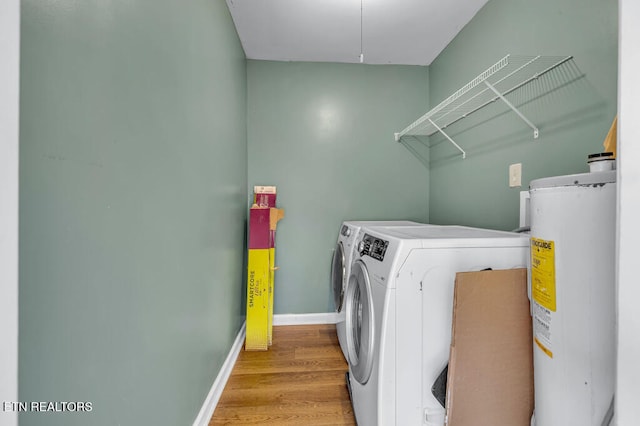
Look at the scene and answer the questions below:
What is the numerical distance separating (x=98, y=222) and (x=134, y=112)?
355 mm

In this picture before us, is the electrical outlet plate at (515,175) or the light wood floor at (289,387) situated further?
the electrical outlet plate at (515,175)

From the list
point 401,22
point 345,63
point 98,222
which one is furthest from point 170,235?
point 345,63

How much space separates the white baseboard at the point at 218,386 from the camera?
4.39 feet

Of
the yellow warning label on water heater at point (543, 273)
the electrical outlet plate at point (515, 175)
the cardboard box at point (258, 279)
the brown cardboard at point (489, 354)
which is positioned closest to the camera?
the yellow warning label on water heater at point (543, 273)

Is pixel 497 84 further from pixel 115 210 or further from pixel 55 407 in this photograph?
pixel 55 407

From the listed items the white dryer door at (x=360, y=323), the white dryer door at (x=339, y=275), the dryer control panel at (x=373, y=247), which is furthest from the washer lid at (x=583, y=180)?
the white dryer door at (x=339, y=275)

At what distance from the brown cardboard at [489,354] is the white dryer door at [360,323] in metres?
0.30

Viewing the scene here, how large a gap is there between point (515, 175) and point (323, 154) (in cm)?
151

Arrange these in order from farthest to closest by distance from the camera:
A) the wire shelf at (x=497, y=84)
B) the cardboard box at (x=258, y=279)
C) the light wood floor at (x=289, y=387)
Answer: the cardboard box at (x=258, y=279) → the light wood floor at (x=289, y=387) → the wire shelf at (x=497, y=84)

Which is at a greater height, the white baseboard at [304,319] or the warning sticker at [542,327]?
the warning sticker at [542,327]

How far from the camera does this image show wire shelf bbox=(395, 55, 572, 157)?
50.5 inches

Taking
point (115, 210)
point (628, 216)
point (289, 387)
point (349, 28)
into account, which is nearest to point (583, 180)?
point (628, 216)

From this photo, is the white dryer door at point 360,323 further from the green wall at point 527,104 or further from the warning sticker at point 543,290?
the green wall at point 527,104

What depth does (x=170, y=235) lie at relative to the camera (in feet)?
3.41
